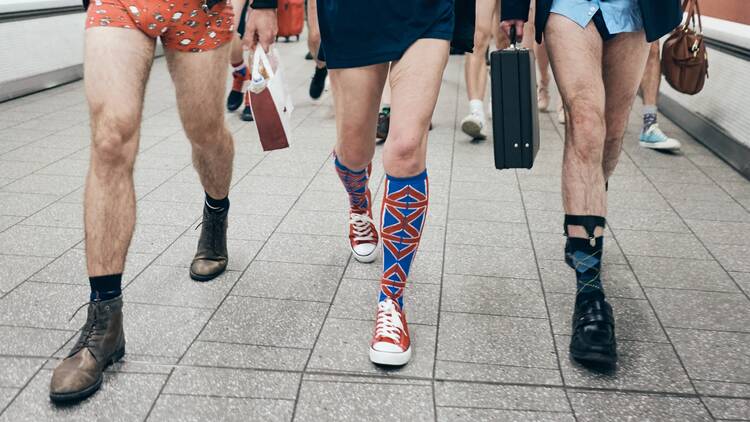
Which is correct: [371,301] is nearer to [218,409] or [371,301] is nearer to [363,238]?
[363,238]

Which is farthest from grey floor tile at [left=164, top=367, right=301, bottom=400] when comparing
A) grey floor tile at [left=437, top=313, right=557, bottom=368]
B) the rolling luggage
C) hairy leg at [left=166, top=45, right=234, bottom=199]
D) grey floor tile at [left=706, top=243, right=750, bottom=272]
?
the rolling luggage

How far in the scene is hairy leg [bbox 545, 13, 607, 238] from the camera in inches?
93.7

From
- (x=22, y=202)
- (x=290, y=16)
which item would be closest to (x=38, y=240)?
(x=22, y=202)

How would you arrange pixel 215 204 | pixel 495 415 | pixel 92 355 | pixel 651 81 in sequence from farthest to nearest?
pixel 651 81 < pixel 215 204 < pixel 92 355 < pixel 495 415

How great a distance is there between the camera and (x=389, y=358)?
228 centimetres

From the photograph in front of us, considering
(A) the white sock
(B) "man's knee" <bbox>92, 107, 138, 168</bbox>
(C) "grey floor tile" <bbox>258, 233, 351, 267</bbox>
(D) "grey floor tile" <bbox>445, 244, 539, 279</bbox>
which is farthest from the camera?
(A) the white sock

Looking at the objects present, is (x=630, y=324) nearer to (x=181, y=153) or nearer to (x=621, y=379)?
(x=621, y=379)

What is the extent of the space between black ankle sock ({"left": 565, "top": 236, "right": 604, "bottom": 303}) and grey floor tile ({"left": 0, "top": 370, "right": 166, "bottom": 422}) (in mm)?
1476

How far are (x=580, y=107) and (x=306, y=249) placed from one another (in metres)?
1.50

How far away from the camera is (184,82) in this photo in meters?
2.53

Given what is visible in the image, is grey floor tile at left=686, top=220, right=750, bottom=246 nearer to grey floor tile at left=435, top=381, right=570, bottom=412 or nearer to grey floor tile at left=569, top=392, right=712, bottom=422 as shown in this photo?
grey floor tile at left=569, top=392, right=712, bottom=422

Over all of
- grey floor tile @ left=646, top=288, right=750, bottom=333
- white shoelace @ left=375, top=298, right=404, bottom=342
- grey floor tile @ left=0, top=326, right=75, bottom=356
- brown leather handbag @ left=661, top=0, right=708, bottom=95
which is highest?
brown leather handbag @ left=661, top=0, right=708, bottom=95

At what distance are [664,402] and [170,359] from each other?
1.60 meters

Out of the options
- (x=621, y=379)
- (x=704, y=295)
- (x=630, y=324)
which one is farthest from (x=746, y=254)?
(x=621, y=379)
